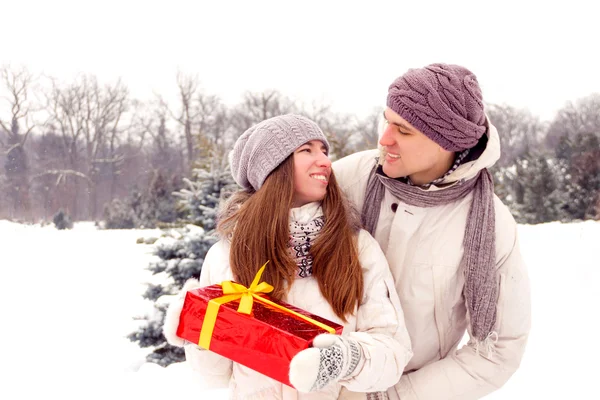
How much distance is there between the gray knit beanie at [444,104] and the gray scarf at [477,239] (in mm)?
185

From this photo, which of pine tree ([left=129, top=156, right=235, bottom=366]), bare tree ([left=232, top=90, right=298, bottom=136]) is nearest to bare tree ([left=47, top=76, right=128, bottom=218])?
bare tree ([left=232, top=90, right=298, bottom=136])

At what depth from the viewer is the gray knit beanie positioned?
67.5 inches

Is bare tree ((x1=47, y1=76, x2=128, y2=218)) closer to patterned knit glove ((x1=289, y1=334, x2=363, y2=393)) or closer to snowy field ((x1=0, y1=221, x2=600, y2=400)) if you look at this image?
snowy field ((x1=0, y1=221, x2=600, y2=400))

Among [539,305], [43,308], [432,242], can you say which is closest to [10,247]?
[43,308]

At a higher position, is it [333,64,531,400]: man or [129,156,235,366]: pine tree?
[333,64,531,400]: man

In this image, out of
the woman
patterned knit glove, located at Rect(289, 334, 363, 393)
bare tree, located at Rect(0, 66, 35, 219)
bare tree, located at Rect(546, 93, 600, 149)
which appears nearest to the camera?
patterned knit glove, located at Rect(289, 334, 363, 393)

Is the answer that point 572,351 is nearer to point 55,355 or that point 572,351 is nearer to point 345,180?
point 345,180

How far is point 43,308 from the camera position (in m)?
8.34

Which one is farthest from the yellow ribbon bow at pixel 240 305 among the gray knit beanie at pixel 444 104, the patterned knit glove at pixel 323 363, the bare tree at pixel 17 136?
the bare tree at pixel 17 136

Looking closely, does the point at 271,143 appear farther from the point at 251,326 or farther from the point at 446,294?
the point at 446,294

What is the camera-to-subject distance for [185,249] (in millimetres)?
4707

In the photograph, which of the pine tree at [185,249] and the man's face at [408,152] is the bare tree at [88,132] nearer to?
the pine tree at [185,249]

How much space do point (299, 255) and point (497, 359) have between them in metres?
0.86

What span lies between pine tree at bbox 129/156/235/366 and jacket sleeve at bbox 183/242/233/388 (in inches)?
105
